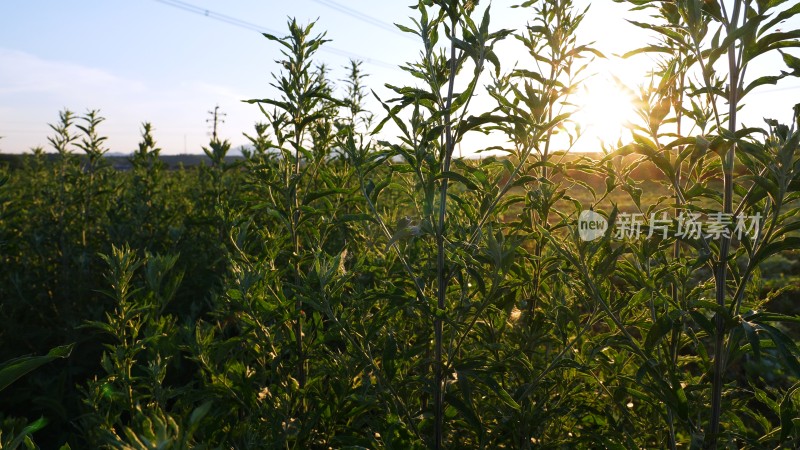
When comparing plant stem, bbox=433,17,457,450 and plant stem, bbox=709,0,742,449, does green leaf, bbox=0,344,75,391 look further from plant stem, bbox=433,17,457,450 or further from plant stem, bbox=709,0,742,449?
plant stem, bbox=709,0,742,449

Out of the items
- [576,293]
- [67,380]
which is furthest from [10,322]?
[576,293]

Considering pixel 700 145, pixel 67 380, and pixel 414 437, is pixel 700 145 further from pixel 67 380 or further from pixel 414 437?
pixel 67 380

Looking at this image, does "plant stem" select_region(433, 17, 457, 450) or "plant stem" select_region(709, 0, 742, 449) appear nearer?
"plant stem" select_region(709, 0, 742, 449)

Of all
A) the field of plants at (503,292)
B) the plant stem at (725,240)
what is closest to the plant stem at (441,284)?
the field of plants at (503,292)

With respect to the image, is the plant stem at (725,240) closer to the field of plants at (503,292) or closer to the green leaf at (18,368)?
the field of plants at (503,292)

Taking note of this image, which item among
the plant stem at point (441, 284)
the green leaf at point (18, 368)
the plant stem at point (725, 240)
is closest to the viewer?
the green leaf at point (18, 368)

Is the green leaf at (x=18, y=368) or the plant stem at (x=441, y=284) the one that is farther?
the plant stem at (x=441, y=284)

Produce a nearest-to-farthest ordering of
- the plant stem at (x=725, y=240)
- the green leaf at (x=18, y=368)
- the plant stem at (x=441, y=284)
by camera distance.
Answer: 1. the green leaf at (x=18, y=368)
2. the plant stem at (x=725, y=240)
3. the plant stem at (x=441, y=284)

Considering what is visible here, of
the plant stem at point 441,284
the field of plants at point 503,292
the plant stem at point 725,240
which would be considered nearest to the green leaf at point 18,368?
the field of plants at point 503,292

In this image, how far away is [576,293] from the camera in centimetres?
260

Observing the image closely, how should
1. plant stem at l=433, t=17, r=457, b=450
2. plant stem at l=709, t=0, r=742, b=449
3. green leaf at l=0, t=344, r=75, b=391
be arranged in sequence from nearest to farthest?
1. green leaf at l=0, t=344, r=75, b=391
2. plant stem at l=709, t=0, r=742, b=449
3. plant stem at l=433, t=17, r=457, b=450

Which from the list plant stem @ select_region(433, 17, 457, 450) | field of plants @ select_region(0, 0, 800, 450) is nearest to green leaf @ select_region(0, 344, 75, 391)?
field of plants @ select_region(0, 0, 800, 450)

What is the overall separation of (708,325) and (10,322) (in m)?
4.86

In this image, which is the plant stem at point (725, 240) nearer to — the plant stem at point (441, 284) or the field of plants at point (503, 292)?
the field of plants at point (503, 292)
